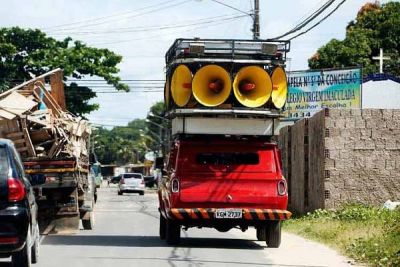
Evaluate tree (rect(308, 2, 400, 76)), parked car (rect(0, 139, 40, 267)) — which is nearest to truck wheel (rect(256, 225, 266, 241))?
parked car (rect(0, 139, 40, 267))

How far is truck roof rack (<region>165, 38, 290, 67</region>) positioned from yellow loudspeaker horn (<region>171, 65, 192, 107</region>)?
0.57 feet

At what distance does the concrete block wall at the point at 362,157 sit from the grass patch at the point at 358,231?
1.66 ft

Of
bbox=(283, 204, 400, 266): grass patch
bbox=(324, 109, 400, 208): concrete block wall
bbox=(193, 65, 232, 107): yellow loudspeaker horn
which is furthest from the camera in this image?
bbox=(324, 109, 400, 208): concrete block wall

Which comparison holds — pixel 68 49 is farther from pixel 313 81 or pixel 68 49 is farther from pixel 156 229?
pixel 156 229

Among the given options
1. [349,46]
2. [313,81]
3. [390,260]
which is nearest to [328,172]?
[390,260]

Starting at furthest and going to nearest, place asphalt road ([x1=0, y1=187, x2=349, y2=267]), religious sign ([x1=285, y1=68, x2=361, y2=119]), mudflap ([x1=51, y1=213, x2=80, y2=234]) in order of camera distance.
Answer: religious sign ([x1=285, y1=68, x2=361, y2=119]), mudflap ([x1=51, y1=213, x2=80, y2=234]), asphalt road ([x1=0, y1=187, x2=349, y2=267])

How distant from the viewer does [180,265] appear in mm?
13516

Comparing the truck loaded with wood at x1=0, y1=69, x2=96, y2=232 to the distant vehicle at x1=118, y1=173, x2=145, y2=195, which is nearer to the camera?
the truck loaded with wood at x1=0, y1=69, x2=96, y2=232

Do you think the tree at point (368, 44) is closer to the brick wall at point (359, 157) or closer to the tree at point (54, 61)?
the tree at point (54, 61)

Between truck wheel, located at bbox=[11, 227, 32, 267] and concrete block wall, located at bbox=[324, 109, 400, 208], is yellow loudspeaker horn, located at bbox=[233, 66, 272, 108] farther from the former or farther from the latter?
concrete block wall, located at bbox=[324, 109, 400, 208]

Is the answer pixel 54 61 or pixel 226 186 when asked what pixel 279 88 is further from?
pixel 54 61

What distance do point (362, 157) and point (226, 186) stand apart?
7786 millimetres

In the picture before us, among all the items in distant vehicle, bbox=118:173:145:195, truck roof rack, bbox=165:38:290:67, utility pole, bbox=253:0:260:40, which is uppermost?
utility pole, bbox=253:0:260:40

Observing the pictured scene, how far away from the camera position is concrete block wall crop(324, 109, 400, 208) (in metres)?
23.2
